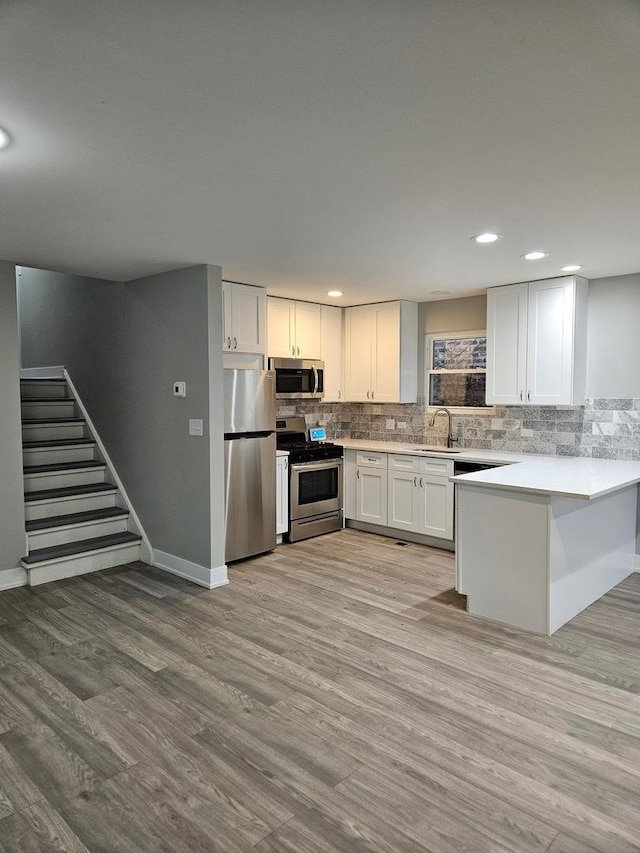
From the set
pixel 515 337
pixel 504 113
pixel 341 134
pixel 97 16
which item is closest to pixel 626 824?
pixel 504 113

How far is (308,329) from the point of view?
5.65m

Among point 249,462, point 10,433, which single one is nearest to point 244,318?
point 249,462

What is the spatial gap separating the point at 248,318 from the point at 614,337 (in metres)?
3.05

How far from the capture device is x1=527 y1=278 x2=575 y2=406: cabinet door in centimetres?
447

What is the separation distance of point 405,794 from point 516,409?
3.78 m

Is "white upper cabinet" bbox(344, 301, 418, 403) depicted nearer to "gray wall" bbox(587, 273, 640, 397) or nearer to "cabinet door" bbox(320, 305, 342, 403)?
"cabinet door" bbox(320, 305, 342, 403)

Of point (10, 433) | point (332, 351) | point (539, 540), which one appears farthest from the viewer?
point (332, 351)

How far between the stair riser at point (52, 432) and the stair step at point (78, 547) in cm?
127

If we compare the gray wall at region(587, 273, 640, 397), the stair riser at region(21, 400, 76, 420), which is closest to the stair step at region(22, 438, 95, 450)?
the stair riser at region(21, 400, 76, 420)

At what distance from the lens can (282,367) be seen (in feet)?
17.8

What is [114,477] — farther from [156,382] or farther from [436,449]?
[436,449]

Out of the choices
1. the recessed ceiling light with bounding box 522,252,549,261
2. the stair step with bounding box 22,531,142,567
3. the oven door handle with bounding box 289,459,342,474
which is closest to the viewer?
the recessed ceiling light with bounding box 522,252,549,261

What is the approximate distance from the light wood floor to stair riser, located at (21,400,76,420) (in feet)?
7.08

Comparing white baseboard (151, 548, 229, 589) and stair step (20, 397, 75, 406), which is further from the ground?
stair step (20, 397, 75, 406)
